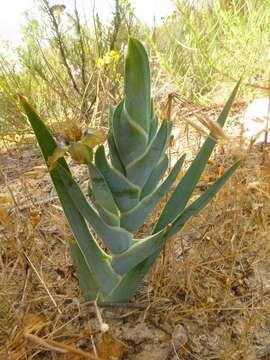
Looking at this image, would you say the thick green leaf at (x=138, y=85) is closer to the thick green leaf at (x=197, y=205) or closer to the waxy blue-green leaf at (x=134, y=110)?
the waxy blue-green leaf at (x=134, y=110)

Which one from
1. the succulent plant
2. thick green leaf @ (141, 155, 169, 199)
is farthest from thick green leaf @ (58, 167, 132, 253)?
thick green leaf @ (141, 155, 169, 199)

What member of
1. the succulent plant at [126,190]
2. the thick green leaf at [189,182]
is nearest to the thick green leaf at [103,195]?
the succulent plant at [126,190]

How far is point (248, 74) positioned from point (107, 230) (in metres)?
2.41

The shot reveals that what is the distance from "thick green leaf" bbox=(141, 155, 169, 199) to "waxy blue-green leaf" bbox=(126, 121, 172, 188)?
0.08 feet

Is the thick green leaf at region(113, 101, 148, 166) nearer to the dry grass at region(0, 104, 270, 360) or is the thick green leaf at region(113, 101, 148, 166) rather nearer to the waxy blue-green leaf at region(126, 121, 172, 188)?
the waxy blue-green leaf at region(126, 121, 172, 188)

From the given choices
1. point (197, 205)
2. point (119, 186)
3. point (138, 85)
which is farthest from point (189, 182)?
point (138, 85)

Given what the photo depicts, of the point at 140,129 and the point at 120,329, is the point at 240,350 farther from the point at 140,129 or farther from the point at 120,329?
the point at 140,129

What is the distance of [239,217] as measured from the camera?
1370 mm

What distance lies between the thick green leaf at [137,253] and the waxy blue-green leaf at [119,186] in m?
0.09

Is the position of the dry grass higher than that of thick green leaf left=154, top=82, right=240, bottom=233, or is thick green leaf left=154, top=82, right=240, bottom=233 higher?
thick green leaf left=154, top=82, right=240, bottom=233

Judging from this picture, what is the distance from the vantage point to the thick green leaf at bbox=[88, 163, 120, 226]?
33.3 inches

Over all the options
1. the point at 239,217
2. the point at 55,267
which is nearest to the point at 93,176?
the point at 55,267

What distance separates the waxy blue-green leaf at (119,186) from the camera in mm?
878

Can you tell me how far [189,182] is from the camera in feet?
3.05
